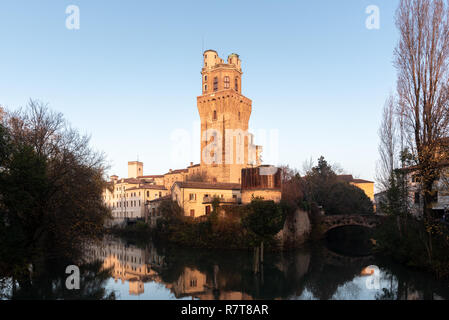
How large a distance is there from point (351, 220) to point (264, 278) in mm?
26174

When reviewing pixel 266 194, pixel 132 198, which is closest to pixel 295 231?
pixel 266 194

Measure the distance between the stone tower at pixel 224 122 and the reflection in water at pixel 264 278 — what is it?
112 feet


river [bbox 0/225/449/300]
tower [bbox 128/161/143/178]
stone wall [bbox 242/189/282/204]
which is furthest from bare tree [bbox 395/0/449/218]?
tower [bbox 128/161/143/178]

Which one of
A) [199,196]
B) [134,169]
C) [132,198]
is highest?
[134,169]

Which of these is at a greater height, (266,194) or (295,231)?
(266,194)

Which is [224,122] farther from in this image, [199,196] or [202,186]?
[199,196]

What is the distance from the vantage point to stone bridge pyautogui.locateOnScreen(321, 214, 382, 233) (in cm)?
4288

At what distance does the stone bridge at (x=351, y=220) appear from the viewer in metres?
42.9

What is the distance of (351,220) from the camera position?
44125 mm

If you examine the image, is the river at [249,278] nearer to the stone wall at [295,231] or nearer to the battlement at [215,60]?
the stone wall at [295,231]

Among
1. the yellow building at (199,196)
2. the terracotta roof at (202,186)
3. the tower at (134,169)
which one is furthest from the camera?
the tower at (134,169)

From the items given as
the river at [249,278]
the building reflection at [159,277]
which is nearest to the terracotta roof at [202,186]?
the river at [249,278]
